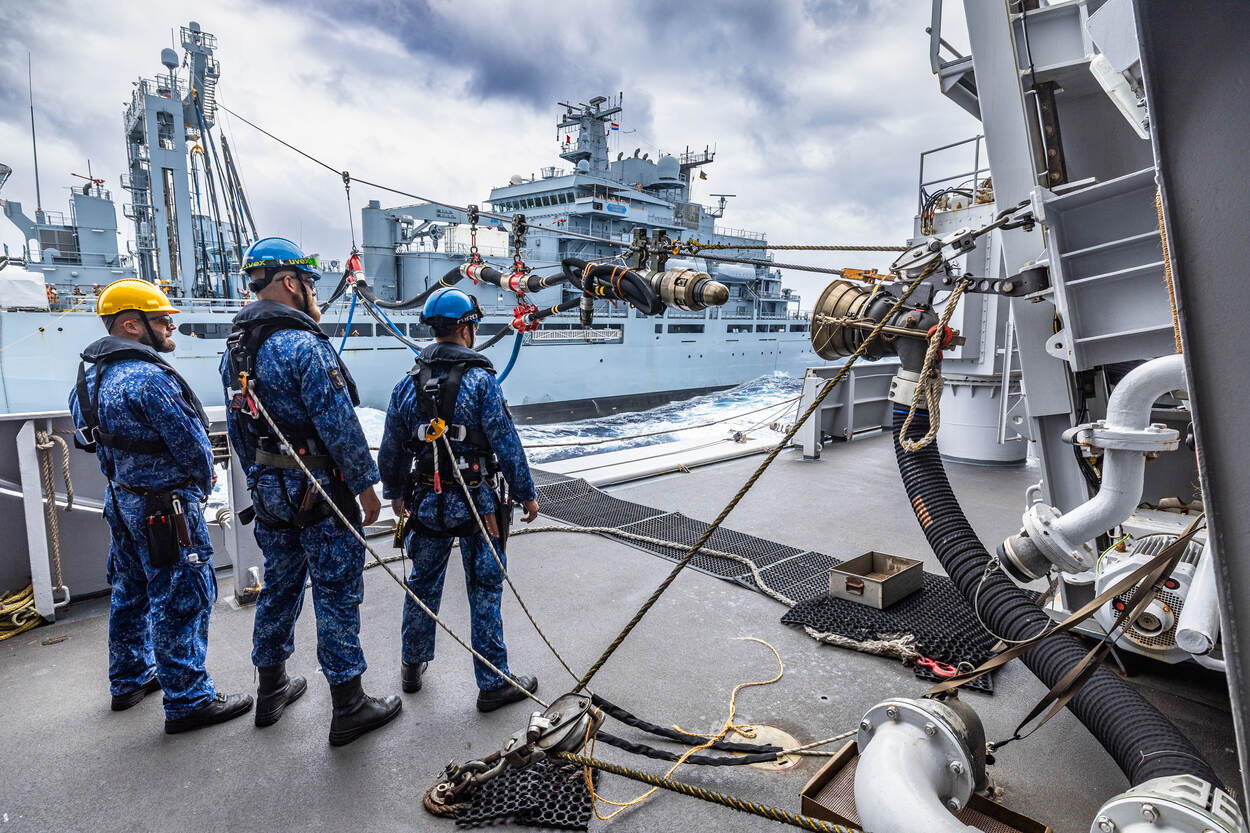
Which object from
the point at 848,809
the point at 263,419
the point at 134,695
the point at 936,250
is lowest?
the point at 848,809

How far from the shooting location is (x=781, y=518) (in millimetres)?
5223

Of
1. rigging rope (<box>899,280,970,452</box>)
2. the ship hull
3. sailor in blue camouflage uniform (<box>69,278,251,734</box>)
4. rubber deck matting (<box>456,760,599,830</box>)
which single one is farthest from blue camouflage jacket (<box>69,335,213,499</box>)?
the ship hull

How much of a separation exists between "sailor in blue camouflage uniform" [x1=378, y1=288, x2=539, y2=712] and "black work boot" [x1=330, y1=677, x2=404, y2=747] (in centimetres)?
25

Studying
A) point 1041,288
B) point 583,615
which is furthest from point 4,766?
point 1041,288

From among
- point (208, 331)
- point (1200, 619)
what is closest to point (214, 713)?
point (1200, 619)

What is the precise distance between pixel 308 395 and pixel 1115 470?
8.21ft

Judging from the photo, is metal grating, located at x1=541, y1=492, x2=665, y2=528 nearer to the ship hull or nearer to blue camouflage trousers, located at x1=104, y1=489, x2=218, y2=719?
blue camouflage trousers, located at x1=104, y1=489, x2=218, y2=719

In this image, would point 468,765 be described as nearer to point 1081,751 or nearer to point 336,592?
point 336,592

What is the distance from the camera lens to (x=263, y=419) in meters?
2.32

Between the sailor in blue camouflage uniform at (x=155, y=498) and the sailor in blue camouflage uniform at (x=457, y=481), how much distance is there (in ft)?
2.41

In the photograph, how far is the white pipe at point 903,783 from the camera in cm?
132

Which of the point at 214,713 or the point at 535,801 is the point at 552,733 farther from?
the point at 214,713

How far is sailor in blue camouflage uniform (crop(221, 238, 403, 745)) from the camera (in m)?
2.30

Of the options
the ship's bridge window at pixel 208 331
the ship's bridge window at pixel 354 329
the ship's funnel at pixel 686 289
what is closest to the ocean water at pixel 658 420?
the ship's bridge window at pixel 354 329
